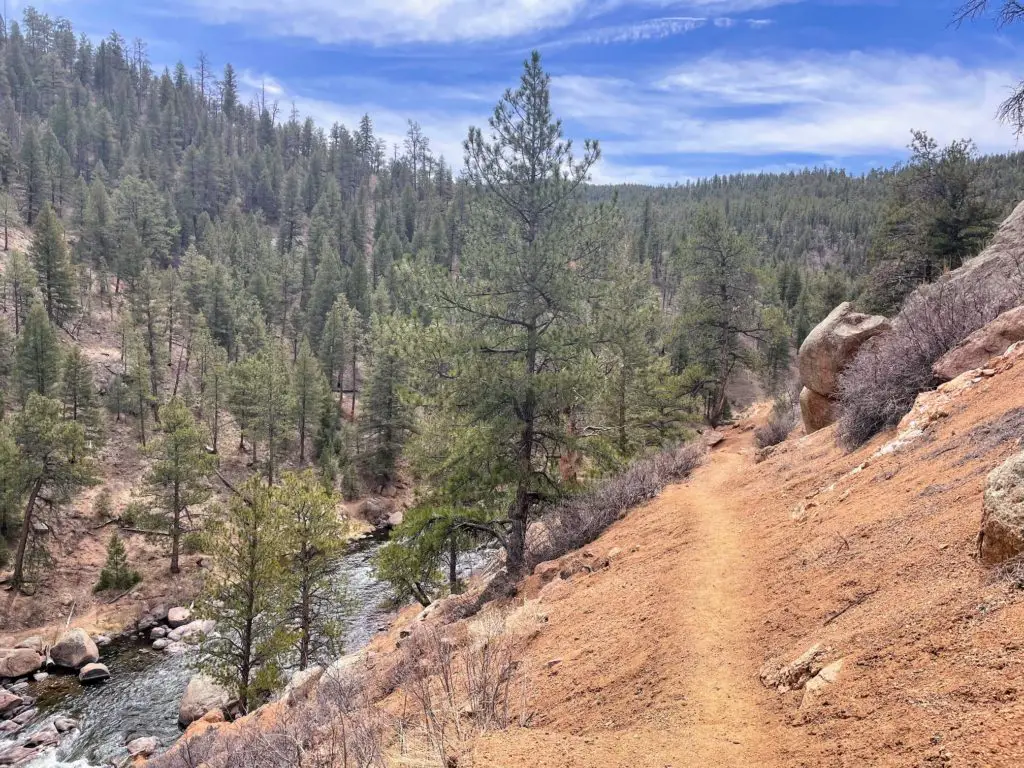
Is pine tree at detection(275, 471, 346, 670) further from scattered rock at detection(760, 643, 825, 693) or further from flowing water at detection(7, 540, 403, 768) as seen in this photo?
scattered rock at detection(760, 643, 825, 693)

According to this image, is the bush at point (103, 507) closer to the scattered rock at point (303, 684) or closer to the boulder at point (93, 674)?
the boulder at point (93, 674)

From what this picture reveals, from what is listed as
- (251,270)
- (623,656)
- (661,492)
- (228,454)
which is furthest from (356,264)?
(623,656)

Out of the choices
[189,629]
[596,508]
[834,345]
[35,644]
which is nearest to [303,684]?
[596,508]

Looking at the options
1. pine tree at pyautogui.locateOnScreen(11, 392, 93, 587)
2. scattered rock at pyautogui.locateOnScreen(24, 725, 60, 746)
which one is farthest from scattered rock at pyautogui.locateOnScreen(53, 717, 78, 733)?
pine tree at pyautogui.locateOnScreen(11, 392, 93, 587)

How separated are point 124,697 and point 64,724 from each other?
1866 millimetres

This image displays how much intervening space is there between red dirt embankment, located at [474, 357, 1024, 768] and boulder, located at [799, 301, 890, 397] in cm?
541

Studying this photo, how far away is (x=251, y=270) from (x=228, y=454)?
3234 cm

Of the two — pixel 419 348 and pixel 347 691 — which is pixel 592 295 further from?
pixel 347 691

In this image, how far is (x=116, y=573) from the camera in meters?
28.7

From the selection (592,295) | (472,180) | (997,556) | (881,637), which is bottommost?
(881,637)

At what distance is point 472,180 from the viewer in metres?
12.0

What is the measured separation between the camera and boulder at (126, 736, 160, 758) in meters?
16.1

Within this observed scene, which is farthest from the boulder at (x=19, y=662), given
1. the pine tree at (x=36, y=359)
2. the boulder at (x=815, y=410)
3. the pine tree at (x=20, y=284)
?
the pine tree at (x=20, y=284)

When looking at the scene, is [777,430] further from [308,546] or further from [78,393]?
[78,393]
